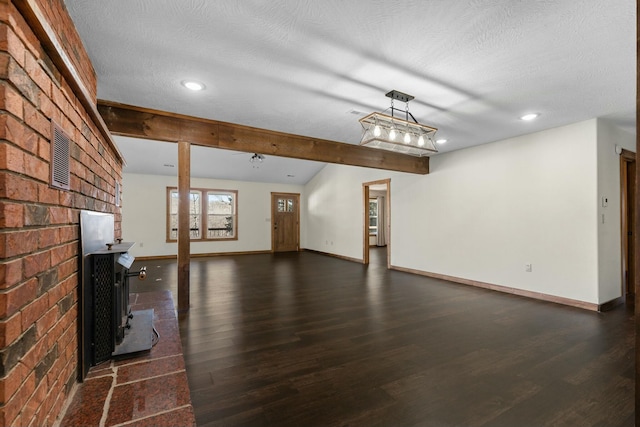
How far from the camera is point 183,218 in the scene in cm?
356

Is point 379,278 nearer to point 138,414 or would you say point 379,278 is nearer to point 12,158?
point 138,414

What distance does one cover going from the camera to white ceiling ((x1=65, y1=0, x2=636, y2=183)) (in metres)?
1.69

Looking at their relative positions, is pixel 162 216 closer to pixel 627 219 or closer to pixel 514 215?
pixel 514 215

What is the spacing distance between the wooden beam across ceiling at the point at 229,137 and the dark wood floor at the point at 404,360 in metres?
2.10

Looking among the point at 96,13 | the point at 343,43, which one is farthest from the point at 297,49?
the point at 96,13

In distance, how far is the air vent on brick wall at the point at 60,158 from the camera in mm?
1245

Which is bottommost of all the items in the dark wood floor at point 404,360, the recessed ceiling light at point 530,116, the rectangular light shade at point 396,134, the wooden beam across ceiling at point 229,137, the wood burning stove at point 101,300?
the dark wood floor at point 404,360

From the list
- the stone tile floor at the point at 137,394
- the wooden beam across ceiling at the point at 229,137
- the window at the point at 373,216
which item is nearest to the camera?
the stone tile floor at the point at 137,394

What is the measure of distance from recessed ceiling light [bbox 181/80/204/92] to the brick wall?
972 mm

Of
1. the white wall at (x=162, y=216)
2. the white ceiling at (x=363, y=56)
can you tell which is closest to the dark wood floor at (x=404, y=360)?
the white ceiling at (x=363, y=56)

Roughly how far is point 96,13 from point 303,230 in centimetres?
852

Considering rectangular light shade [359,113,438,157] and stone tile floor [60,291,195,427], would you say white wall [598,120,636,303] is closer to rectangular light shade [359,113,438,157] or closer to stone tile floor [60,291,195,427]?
rectangular light shade [359,113,438,157]

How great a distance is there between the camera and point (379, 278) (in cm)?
542

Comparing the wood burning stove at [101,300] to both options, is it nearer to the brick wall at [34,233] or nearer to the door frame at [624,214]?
the brick wall at [34,233]
